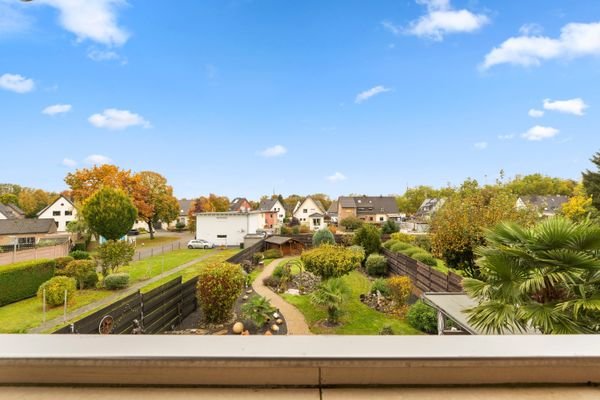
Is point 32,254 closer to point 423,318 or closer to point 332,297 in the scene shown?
point 332,297

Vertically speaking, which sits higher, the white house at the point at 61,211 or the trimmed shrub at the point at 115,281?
the white house at the point at 61,211

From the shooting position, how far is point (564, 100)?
18.7 meters

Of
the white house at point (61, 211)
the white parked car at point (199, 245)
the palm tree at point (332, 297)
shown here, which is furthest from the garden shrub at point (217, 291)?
the white house at point (61, 211)

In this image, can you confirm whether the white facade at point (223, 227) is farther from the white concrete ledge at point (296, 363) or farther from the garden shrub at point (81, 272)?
the white concrete ledge at point (296, 363)

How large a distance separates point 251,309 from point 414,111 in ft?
51.7

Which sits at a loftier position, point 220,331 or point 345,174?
point 345,174

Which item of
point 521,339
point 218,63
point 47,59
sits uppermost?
point 218,63

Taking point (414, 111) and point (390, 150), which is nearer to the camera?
point (414, 111)

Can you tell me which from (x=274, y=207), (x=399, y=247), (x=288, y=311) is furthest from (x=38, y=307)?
(x=274, y=207)

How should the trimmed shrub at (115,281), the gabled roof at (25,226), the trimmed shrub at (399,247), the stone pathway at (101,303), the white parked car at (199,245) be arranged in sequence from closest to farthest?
the stone pathway at (101,303) < the trimmed shrub at (115,281) < the trimmed shrub at (399,247) < the gabled roof at (25,226) < the white parked car at (199,245)

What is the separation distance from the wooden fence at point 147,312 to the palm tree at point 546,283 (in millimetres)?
6314

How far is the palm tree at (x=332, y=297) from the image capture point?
9141mm

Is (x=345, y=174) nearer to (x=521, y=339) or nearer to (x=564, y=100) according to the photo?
(x=564, y=100)

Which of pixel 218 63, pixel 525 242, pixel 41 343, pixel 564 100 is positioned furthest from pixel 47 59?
pixel 564 100
